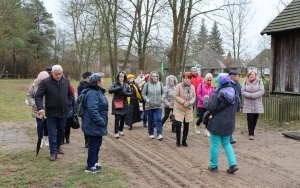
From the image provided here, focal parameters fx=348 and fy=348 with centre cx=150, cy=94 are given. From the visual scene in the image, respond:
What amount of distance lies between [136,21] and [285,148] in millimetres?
21241

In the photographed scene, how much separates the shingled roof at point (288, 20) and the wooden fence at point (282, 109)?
3331 millimetres

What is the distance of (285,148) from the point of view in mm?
8477

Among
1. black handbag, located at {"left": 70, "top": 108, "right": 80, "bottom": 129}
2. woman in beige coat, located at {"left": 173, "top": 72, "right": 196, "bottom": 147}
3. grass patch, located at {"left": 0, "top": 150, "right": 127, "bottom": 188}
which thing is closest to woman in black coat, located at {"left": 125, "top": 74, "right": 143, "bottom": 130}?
woman in beige coat, located at {"left": 173, "top": 72, "right": 196, "bottom": 147}

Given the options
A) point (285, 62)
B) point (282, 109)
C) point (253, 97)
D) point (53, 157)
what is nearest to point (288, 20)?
point (285, 62)

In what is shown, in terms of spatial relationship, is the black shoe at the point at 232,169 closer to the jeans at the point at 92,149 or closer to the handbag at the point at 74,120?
the jeans at the point at 92,149

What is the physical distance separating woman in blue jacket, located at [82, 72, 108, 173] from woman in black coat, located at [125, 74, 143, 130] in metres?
4.40

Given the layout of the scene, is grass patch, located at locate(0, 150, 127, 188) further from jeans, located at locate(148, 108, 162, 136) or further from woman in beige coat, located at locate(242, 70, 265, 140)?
woman in beige coat, located at locate(242, 70, 265, 140)

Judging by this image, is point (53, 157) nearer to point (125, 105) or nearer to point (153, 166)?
point (153, 166)

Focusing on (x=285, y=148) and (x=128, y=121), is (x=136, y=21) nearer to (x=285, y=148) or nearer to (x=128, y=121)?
(x=128, y=121)

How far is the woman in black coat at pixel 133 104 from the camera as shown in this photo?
1092 cm

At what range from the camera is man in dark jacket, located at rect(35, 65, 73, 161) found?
6922 mm

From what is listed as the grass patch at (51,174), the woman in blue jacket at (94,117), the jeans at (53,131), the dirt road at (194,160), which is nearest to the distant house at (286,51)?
the dirt road at (194,160)

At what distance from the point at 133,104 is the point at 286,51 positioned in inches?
300

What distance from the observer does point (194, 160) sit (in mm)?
7219
